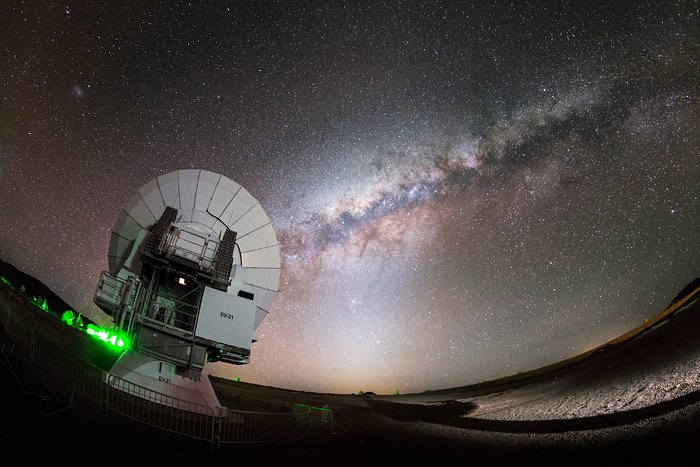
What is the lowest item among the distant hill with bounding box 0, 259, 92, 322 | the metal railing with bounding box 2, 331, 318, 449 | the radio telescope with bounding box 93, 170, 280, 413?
the metal railing with bounding box 2, 331, 318, 449

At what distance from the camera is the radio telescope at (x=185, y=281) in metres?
18.5

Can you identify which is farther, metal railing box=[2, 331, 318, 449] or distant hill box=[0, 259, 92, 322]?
distant hill box=[0, 259, 92, 322]

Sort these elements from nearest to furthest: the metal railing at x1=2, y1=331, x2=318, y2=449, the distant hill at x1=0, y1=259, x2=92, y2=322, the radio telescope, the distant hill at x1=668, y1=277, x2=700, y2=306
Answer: the metal railing at x1=2, y1=331, x2=318, y2=449
the radio telescope
the distant hill at x1=668, y1=277, x2=700, y2=306
the distant hill at x1=0, y1=259, x2=92, y2=322

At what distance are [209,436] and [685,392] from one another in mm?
16424

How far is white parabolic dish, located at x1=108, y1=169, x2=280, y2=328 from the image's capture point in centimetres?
2147

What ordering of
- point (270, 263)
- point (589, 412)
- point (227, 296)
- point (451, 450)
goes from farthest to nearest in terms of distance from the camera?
point (270, 263) → point (227, 296) → point (589, 412) → point (451, 450)

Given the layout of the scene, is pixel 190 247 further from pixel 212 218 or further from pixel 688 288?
pixel 688 288

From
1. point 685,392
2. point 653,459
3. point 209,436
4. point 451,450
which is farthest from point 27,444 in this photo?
point 685,392

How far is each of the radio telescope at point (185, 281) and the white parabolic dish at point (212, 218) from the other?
50 mm

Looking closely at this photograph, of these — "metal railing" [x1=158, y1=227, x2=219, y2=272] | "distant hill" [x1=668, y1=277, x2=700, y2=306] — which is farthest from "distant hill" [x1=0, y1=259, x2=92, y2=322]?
"distant hill" [x1=668, y1=277, x2=700, y2=306]

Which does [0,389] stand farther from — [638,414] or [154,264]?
[638,414]

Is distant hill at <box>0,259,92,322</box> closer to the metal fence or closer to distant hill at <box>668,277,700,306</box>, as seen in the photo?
the metal fence

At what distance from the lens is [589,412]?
17078 mm

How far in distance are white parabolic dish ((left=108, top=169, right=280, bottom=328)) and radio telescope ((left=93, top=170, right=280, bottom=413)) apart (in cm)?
5
